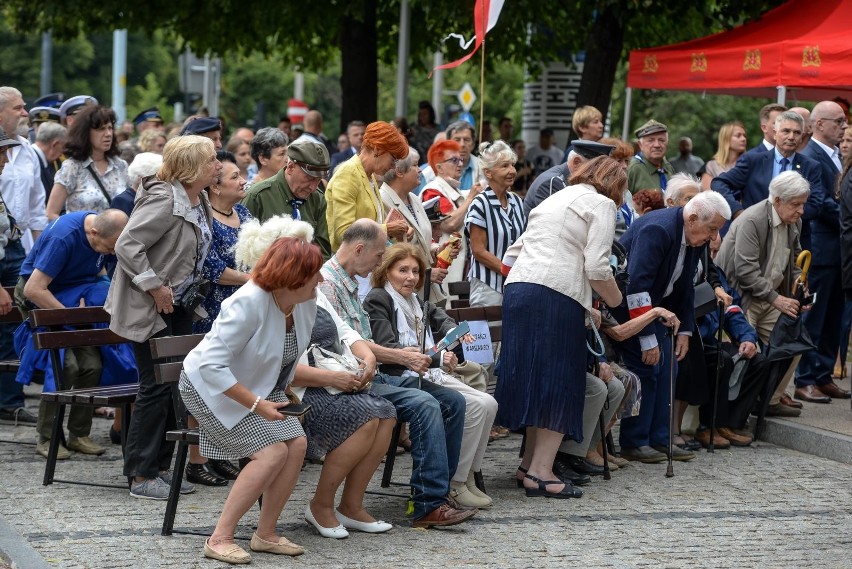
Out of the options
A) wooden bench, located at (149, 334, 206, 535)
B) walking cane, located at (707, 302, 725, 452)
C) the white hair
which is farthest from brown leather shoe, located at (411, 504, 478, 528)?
walking cane, located at (707, 302, 725, 452)

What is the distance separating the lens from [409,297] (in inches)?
285

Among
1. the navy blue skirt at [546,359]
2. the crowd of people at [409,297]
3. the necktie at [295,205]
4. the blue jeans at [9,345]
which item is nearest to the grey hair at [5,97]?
the crowd of people at [409,297]

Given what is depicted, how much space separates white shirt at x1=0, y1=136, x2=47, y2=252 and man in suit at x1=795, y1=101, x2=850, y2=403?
576 centimetres

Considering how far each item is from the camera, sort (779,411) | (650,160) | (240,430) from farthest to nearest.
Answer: (650,160), (779,411), (240,430)

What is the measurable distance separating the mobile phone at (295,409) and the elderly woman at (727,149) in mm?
6969

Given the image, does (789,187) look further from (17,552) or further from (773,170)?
→ (17,552)

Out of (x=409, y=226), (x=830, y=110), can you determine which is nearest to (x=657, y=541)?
(x=409, y=226)

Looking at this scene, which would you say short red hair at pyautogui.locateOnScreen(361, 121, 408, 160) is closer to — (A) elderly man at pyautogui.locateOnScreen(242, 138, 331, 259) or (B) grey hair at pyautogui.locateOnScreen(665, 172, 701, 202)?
(A) elderly man at pyautogui.locateOnScreen(242, 138, 331, 259)

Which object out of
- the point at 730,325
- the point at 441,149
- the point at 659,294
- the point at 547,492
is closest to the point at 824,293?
the point at 730,325

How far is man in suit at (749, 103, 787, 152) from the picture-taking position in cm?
1080

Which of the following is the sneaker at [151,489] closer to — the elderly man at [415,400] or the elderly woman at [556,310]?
the elderly man at [415,400]

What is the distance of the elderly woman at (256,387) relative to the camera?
580 centimetres

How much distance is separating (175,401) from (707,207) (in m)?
3.35

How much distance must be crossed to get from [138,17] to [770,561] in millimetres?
13877
